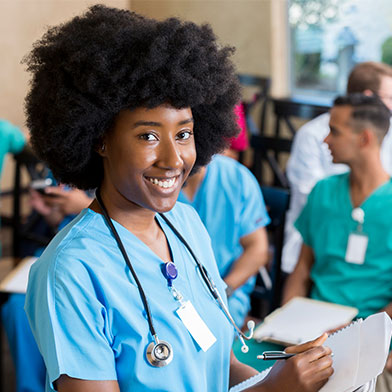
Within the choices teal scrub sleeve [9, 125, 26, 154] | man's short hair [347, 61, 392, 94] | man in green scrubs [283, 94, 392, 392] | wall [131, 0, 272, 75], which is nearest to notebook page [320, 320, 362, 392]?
man in green scrubs [283, 94, 392, 392]

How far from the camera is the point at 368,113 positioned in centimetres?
217

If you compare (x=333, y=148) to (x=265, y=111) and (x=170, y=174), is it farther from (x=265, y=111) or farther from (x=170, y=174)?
(x=265, y=111)

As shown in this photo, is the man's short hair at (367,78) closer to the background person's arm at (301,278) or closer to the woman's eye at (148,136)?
the background person's arm at (301,278)

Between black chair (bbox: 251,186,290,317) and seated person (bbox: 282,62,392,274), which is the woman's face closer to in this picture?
black chair (bbox: 251,186,290,317)

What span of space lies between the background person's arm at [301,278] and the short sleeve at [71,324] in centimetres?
123

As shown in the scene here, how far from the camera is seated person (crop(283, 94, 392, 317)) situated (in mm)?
1886

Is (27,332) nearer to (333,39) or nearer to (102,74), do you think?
(102,74)

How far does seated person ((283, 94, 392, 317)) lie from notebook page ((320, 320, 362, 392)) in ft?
2.63

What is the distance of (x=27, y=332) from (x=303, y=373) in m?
1.45

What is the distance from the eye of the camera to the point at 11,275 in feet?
6.50

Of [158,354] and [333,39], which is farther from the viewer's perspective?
[333,39]

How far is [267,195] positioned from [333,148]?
288 millimetres

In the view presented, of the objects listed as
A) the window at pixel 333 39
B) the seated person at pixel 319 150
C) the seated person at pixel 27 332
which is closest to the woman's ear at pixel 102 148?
the seated person at pixel 27 332

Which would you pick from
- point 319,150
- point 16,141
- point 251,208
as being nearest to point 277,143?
point 319,150
